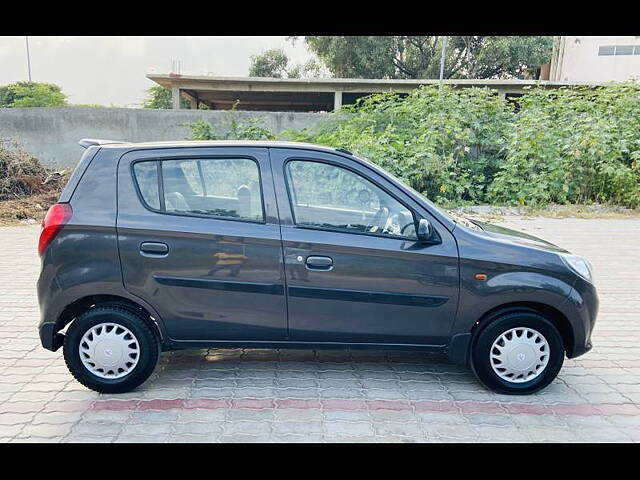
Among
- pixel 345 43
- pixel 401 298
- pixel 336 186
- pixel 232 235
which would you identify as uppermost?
pixel 345 43

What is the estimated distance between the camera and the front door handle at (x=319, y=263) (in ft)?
10.9

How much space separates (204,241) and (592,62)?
34.1 metres

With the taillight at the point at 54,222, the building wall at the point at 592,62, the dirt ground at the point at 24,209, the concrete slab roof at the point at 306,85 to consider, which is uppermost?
the building wall at the point at 592,62

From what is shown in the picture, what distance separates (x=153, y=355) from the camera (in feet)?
11.3

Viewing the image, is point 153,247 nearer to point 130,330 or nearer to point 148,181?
point 148,181

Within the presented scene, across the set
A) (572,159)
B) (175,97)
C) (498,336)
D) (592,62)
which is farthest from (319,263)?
(592,62)

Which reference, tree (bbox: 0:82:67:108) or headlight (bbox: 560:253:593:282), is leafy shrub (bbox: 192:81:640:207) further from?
tree (bbox: 0:82:67:108)

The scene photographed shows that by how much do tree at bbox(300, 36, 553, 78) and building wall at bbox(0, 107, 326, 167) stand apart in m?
17.1

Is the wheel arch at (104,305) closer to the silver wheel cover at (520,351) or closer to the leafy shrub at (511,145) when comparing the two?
the silver wheel cover at (520,351)

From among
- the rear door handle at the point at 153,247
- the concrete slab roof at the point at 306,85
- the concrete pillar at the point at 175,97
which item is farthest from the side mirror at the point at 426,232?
the concrete pillar at the point at 175,97

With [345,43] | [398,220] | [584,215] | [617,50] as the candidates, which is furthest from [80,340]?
[617,50]

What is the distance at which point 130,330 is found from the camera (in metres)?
3.40

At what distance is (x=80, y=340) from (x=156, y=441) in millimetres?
978

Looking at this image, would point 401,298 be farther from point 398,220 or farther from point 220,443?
point 220,443
